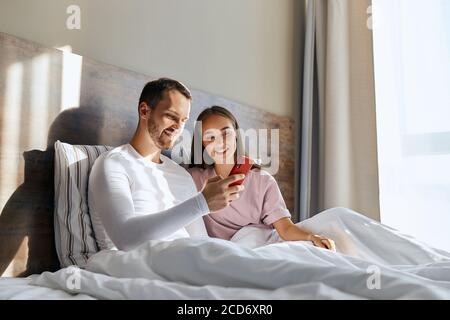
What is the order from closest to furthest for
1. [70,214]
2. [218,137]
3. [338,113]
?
[70,214] → [218,137] → [338,113]

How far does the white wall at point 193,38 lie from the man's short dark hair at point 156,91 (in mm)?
183

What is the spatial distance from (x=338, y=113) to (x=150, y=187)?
1.59 meters

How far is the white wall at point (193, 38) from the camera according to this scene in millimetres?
1482

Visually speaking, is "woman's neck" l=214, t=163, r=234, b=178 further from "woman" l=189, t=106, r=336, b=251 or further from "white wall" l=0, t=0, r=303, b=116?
"white wall" l=0, t=0, r=303, b=116

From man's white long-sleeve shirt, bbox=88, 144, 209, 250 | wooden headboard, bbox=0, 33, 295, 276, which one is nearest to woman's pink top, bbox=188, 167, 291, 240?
man's white long-sleeve shirt, bbox=88, 144, 209, 250

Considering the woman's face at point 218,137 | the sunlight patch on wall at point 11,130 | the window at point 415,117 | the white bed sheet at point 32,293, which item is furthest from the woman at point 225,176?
the window at point 415,117

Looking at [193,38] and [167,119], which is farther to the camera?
[193,38]

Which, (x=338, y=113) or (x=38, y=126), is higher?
(x=338, y=113)

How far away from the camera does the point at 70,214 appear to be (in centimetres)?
136

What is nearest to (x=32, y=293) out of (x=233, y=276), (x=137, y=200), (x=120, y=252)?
(x=120, y=252)

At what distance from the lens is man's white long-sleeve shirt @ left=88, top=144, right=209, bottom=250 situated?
3.92ft

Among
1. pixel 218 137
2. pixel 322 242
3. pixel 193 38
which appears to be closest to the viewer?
pixel 322 242

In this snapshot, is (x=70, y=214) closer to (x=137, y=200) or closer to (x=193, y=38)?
(x=137, y=200)

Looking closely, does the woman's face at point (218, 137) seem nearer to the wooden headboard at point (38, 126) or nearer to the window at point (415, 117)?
the wooden headboard at point (38, 126)
